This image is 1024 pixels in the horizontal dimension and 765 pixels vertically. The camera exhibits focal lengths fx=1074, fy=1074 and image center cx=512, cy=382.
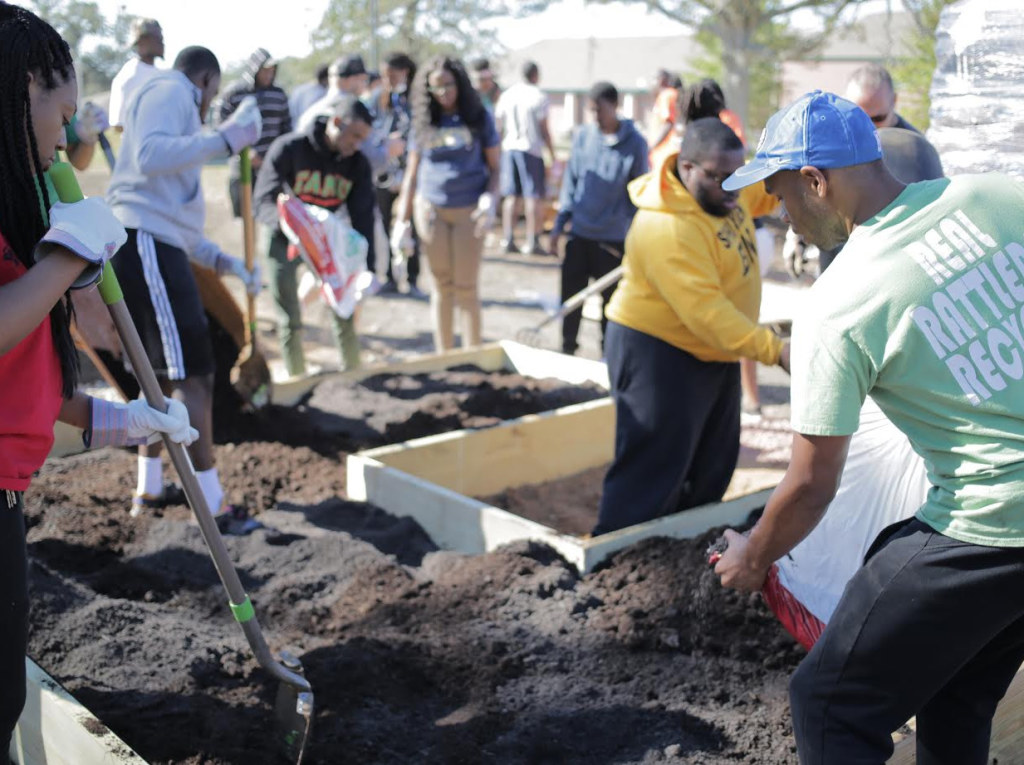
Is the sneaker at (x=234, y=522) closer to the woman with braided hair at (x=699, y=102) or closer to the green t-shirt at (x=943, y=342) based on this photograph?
the woman with braided hair at (x=699, y=102)

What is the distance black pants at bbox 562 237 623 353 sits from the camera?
25.8 feet

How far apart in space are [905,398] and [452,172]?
5.57 meters

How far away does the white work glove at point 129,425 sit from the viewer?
2637mm

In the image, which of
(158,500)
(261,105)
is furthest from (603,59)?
(158,500)

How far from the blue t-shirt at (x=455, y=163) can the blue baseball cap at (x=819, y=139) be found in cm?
526

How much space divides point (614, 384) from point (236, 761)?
7.31 ft

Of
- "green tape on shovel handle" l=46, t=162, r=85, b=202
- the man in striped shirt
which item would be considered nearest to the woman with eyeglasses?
the man in striped shirt

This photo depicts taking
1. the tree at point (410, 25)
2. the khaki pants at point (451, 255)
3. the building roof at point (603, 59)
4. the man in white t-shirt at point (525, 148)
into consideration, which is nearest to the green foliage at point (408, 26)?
the tree at point (410, 25)

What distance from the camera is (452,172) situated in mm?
7359

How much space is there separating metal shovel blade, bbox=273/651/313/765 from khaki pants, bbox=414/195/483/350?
473 cm

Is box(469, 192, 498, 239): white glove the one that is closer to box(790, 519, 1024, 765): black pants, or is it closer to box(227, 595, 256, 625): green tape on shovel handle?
box(227, 595, 256, 625): green tape on shovel handle

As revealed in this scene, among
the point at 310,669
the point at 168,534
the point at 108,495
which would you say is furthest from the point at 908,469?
the point at 108,495

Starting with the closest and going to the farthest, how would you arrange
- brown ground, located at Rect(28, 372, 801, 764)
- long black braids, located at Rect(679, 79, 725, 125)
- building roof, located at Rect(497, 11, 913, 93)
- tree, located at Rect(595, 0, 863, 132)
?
brown ground, located at Rect(28, 372, 801, 764) < long black braids, located at Rect(679, 79, 725, 125) < tree, located at Rect(595, 0, 863, 132) < building roof, located at Rect(497, 11, 913, 93)

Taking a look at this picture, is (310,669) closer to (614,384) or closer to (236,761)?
(236,761)
